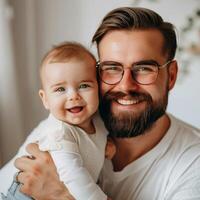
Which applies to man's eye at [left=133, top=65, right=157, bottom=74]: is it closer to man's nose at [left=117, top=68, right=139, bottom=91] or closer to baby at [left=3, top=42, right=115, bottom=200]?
man's nose at [left=117, top=68, right=139, bottom=91]

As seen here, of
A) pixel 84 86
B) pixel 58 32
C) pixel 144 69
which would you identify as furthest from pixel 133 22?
pixel 58 32

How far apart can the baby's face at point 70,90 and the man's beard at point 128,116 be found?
10 centimetres

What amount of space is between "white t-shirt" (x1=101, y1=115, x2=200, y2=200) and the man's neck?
32 mm

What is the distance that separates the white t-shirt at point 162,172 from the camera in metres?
1.23

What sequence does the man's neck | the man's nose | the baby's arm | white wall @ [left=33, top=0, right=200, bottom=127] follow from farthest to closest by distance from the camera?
white wall @ [left=33, top=0, right=200, bottom=127], the man's neck, the man's nose, the baby's arm

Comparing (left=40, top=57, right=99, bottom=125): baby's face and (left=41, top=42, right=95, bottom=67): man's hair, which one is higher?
(left=41, top=42, right=95, bottom=67): man's hair

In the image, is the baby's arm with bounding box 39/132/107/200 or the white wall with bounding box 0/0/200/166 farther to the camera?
the white wall with bounding box 0/0/200/166

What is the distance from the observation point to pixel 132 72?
4.08 feet

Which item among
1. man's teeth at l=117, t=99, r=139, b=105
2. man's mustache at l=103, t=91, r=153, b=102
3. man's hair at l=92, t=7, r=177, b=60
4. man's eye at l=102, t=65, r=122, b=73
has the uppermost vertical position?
man's hair at l=92, t=7, r=177, b=60

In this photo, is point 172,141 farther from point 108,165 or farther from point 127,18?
point 127,18

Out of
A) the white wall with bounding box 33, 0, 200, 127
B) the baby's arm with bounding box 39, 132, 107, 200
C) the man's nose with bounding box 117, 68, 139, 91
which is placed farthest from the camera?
the white wall with bounding box 33, 0, 200, 127

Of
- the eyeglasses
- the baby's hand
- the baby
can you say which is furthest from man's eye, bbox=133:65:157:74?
the baby's hand

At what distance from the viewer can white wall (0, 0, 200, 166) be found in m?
1.57

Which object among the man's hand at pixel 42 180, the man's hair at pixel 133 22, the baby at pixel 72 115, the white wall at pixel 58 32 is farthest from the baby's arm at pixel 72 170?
the white wall at pixel 58 32
